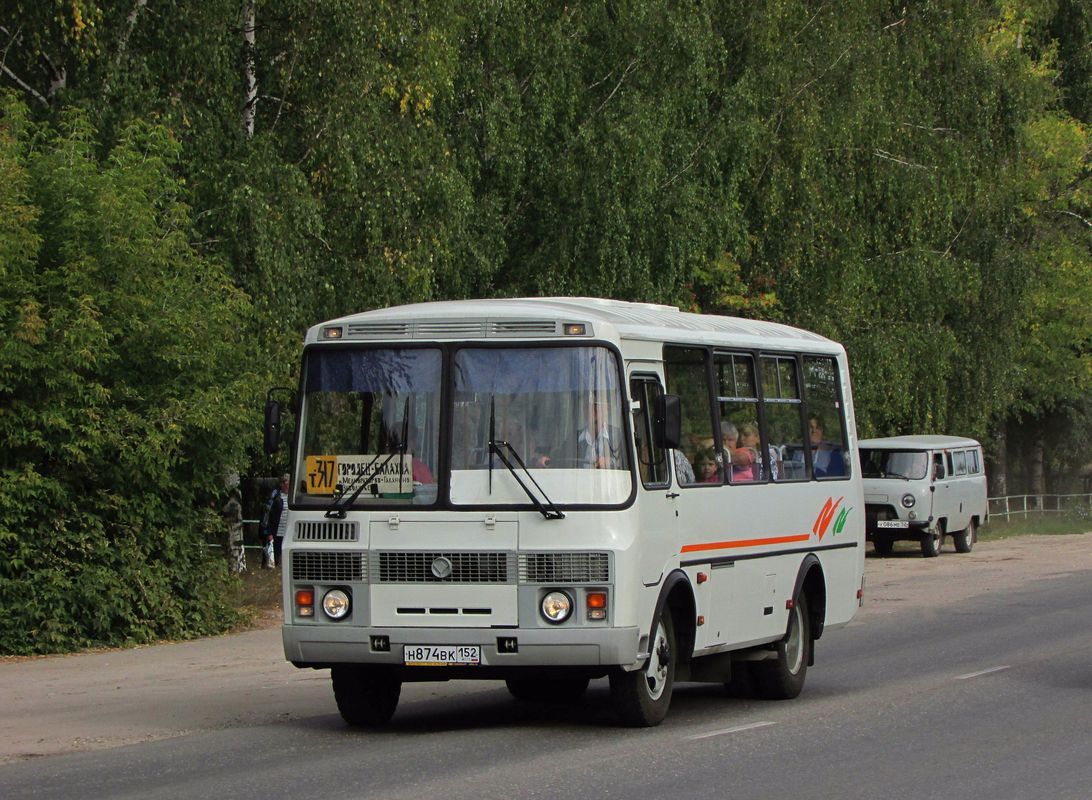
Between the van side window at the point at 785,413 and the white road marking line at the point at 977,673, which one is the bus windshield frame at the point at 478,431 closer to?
the van side window at the point at 785,413

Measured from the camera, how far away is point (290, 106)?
86.1 feet

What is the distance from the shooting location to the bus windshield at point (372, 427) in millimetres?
12531

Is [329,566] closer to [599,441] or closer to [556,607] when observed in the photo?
[556,607]

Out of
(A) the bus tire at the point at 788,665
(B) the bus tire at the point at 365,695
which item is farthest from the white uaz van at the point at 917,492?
(B) the bus tire at the point at 365,695

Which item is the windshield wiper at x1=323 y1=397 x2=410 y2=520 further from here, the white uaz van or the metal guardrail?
the metal guardrail

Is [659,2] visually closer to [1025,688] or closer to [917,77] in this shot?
[917,77]

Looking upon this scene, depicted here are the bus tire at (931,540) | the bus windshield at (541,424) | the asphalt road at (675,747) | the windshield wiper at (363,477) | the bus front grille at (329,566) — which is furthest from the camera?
the bus tire at (931,540)

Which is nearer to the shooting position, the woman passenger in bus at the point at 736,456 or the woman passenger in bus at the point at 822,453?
the woman passenger in bus at the point at 736,456

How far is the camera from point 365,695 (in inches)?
523

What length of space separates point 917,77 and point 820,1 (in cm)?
368

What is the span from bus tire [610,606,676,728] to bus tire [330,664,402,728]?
5.31 ft

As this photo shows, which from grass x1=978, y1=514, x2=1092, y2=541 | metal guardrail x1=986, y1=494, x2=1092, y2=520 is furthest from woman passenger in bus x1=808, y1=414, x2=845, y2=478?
metal guardrail x1=986, y1=494, x2=1092, y2=520

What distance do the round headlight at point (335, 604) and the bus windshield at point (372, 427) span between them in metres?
0.61

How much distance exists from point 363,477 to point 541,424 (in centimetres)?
123
